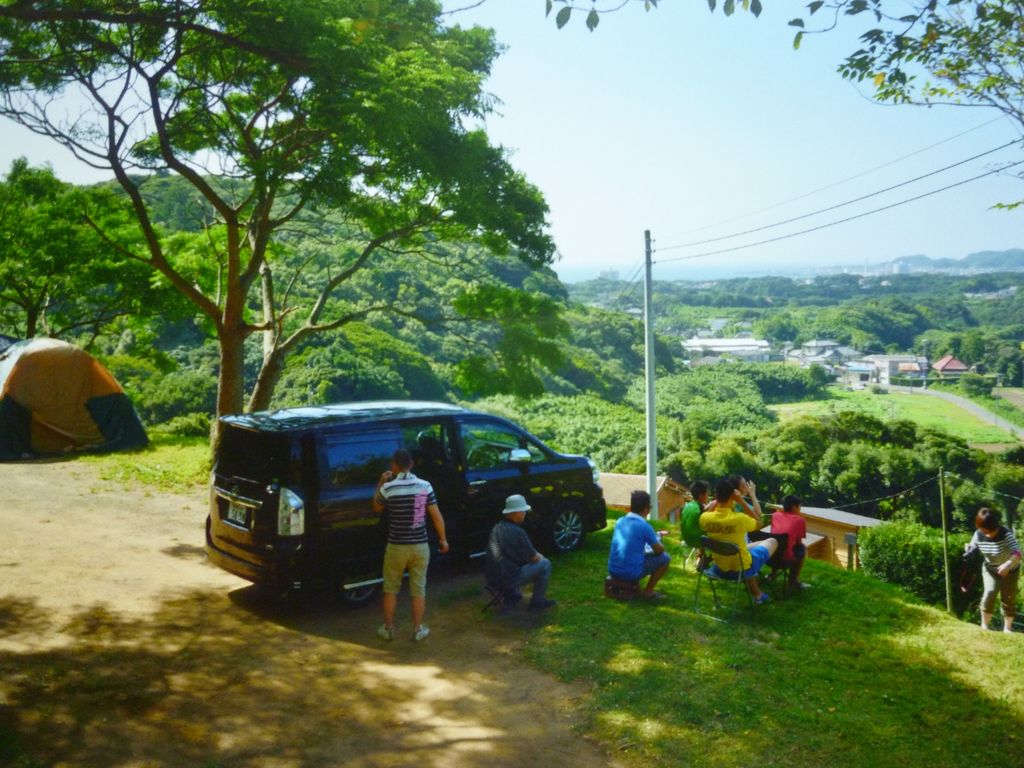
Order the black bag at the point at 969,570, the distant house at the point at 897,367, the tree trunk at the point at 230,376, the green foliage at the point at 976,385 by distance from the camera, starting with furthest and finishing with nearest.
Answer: the distant house at the point at 897,367
the green foliage at the point at 976,385
the tree trunk at the point at 230,376
the black bag at the point at 969,570

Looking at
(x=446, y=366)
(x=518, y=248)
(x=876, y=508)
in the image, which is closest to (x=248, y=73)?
(x=518, y=248)

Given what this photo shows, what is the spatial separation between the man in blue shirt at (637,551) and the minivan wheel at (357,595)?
7.78 feet

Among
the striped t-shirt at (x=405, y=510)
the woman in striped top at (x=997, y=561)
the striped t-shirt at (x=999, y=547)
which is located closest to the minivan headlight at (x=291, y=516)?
the striped t-shirt at (x=405, y=510)

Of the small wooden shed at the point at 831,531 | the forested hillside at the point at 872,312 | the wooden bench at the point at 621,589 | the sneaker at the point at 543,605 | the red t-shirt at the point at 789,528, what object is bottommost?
the small wooden shed at the point at 831,531

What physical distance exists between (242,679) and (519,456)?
3.60 meters

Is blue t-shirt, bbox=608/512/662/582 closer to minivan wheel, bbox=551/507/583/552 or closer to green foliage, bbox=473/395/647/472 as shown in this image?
minivan wheel, bbox=551/507/583/552

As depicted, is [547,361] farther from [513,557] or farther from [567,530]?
[513,557]

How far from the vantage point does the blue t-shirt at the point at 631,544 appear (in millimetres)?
7773

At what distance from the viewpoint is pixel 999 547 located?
8531 millimetres

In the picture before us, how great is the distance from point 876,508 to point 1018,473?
872cm

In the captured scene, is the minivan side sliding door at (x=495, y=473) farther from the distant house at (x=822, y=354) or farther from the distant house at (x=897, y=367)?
the distant house at (x=897, y=367)

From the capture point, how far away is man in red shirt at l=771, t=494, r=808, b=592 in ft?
26.5

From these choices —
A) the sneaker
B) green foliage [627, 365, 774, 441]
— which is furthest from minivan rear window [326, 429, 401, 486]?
green foliage [627, 365, 774, 441]

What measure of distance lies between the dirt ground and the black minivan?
56 cm
